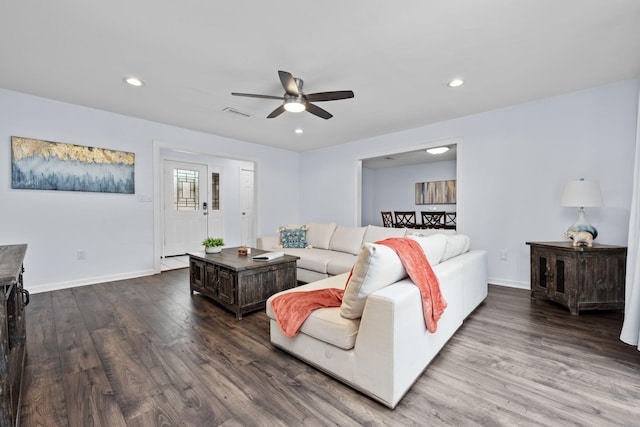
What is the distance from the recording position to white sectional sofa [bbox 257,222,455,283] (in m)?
3.63

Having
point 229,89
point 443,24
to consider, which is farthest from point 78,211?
point 443,24

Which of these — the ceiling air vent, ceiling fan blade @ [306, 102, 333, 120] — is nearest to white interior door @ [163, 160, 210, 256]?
the ceiling air vent

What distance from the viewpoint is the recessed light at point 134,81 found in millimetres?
2919

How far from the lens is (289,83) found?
2.47m

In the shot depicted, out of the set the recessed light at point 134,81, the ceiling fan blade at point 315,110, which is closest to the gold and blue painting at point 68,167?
the recessed light at point 134,81

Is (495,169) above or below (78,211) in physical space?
above

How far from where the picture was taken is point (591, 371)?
5.88 ft

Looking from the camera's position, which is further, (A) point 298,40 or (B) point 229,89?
(B) point 229,89

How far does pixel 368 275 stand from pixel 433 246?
821 millimetres

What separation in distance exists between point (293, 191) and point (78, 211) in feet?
12.7

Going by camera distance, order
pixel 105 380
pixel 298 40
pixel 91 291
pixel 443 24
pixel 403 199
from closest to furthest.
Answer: pixel 105 380 < pixel 443 24 < pixel 298 40 < pixel 91 291 < pixel 403 199

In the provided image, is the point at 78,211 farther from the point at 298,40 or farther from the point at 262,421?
the point at 262,421

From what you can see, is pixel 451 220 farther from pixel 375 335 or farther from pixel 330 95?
pixel 375 335

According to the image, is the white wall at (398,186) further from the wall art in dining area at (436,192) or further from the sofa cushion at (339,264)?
the sofa cushion at (339,264)
